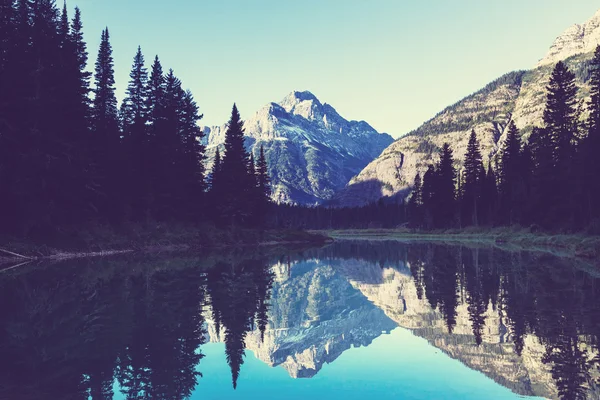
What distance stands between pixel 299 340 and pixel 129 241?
135ft

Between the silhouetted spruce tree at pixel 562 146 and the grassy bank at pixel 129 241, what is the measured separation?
42.8m

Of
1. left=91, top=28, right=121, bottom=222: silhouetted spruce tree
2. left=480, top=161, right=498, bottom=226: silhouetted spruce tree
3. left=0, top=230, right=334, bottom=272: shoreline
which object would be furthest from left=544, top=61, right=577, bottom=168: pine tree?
left=91, top=28, right=121, bottom=222: silhouetted spruce tree

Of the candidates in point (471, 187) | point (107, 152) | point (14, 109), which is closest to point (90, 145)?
point (107, 152)

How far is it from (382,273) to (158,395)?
83.3 ft

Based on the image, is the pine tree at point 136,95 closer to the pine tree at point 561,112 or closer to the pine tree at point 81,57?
the pine tree at point 81,57

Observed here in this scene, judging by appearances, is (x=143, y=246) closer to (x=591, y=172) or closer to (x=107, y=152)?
(x=107, y=152)

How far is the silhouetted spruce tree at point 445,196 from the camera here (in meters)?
109

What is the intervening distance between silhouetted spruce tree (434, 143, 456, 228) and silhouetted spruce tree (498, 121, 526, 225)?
46.8 ft

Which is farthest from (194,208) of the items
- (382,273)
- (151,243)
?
(382,273)

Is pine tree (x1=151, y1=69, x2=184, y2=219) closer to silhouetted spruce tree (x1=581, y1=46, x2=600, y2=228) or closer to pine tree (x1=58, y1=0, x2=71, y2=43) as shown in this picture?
pine tree (x1=58, y1=0, x2=71, y2=43)

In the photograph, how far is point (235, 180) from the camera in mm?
73250

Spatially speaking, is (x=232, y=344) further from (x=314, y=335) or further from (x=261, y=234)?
(x=261, y=234)

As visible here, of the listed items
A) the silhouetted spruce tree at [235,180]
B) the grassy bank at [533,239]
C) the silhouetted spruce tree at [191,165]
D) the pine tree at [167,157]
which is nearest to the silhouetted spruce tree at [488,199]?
the grassy bank at [533,239]

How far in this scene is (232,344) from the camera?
12797 mm
